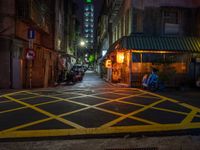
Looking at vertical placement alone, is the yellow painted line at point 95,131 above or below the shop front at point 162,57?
below

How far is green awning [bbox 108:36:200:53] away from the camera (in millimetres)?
20609

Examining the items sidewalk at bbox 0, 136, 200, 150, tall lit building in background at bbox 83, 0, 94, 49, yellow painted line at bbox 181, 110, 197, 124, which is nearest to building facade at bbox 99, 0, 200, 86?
yellow painted line at bbox 181, 110, 197, 124

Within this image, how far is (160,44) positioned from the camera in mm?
21016

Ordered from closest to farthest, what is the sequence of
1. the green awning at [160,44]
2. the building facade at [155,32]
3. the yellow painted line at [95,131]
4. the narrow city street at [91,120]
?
the yellow painted line at [95,131] < the narrow city street at [91,120] < the green awning at [160,44] < the building facade at [155,32]

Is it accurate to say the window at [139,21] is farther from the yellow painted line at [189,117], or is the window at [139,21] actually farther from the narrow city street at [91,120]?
the yellow painted line at [189,117]

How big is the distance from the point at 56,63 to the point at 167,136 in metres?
Answer: 24.6

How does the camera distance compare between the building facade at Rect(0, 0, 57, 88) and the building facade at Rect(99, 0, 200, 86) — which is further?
the building facade at Rect(99, 0, 200, 86)

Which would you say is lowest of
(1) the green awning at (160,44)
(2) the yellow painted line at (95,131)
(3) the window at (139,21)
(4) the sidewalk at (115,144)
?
(4) the sidewalk at (115,144)

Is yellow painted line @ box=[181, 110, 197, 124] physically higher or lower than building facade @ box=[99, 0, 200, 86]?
lower

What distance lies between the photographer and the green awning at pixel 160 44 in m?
20.6

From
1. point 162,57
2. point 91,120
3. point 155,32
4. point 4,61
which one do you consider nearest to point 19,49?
point 4,61

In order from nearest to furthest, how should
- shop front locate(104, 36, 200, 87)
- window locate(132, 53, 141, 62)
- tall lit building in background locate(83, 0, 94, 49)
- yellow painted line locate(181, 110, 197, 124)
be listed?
yellow painted line locate(181, 110, 197, 124) → shop front locate(104, 36, 200, 87) → window locate(132, 53, 141, 62) → tall lit building in background locate(83, 0, 94, 49)

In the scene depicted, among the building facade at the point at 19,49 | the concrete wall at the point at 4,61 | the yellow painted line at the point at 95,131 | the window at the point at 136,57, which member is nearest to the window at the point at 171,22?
the window at the point at 136,57

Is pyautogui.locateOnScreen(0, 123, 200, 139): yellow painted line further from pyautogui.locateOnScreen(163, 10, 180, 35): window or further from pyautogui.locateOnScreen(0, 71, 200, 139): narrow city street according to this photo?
pyautogui.locateOnScreen(163, 10, 180, 35): window
